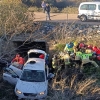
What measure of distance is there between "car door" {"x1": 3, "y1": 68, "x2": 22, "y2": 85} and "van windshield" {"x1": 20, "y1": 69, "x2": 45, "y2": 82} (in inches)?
16.7

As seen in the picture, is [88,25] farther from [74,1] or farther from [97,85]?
[74,1]

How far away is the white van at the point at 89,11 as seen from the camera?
25.7 metres

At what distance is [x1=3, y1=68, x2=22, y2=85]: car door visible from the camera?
1395 cm

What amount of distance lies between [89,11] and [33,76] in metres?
13.8

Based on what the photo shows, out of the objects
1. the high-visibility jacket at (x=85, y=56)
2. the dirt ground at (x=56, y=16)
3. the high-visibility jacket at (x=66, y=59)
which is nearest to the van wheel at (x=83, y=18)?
the dirt ground at (x=56, y=16)

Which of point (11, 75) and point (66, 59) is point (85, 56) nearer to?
point (66, 59)

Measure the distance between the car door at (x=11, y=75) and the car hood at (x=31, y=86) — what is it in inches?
33.0

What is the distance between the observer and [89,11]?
25938 mm

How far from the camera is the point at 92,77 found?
14.6m

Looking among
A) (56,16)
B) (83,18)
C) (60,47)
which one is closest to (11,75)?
(60,47)

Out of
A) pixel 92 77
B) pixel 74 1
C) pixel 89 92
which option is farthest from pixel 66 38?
pixel 74 1

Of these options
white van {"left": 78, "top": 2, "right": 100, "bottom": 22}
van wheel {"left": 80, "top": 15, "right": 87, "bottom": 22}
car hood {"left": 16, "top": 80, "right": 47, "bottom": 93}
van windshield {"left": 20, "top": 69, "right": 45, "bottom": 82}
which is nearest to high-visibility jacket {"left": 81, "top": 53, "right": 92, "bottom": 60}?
van windshield {"left": 20, "top": 69, "right": 45, "bottom": 82}

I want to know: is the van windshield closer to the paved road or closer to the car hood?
the car hood

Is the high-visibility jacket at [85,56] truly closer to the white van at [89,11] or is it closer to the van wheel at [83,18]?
the white van at [89,11]
